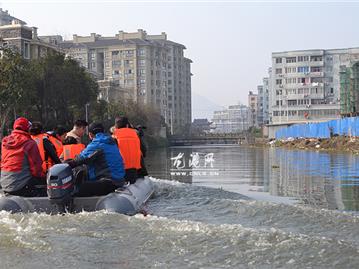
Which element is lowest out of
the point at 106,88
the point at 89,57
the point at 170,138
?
the point at 170,138

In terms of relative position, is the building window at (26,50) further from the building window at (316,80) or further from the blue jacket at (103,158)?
the blue jacket at (103,158)

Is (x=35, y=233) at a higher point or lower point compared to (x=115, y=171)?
lower

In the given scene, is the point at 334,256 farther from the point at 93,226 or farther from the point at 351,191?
the point at 351,191

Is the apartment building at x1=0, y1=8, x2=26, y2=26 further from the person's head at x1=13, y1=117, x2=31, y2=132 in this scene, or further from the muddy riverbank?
the person's head at x1=13, y1=117, x2=31, y2=132

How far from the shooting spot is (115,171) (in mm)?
11180

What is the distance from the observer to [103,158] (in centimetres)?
1103

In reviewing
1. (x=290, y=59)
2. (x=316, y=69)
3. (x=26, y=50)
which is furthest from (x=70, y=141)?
(x=316, y=69)

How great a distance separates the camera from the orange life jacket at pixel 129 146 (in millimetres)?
12798

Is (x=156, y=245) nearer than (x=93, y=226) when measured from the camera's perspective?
Yes

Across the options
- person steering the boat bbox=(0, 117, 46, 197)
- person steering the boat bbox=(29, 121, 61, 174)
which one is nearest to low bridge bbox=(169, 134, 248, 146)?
person steering the boat bbox=(29, 121, 61, 174)

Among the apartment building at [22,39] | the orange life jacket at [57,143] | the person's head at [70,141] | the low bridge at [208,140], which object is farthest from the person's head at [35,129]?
the low bridge at [208,140]

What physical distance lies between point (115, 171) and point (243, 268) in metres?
5.19

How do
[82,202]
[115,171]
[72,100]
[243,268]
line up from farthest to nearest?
[72,100], [115,171], [82,202], [243,268]

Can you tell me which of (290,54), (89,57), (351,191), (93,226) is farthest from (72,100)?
(89,57)
